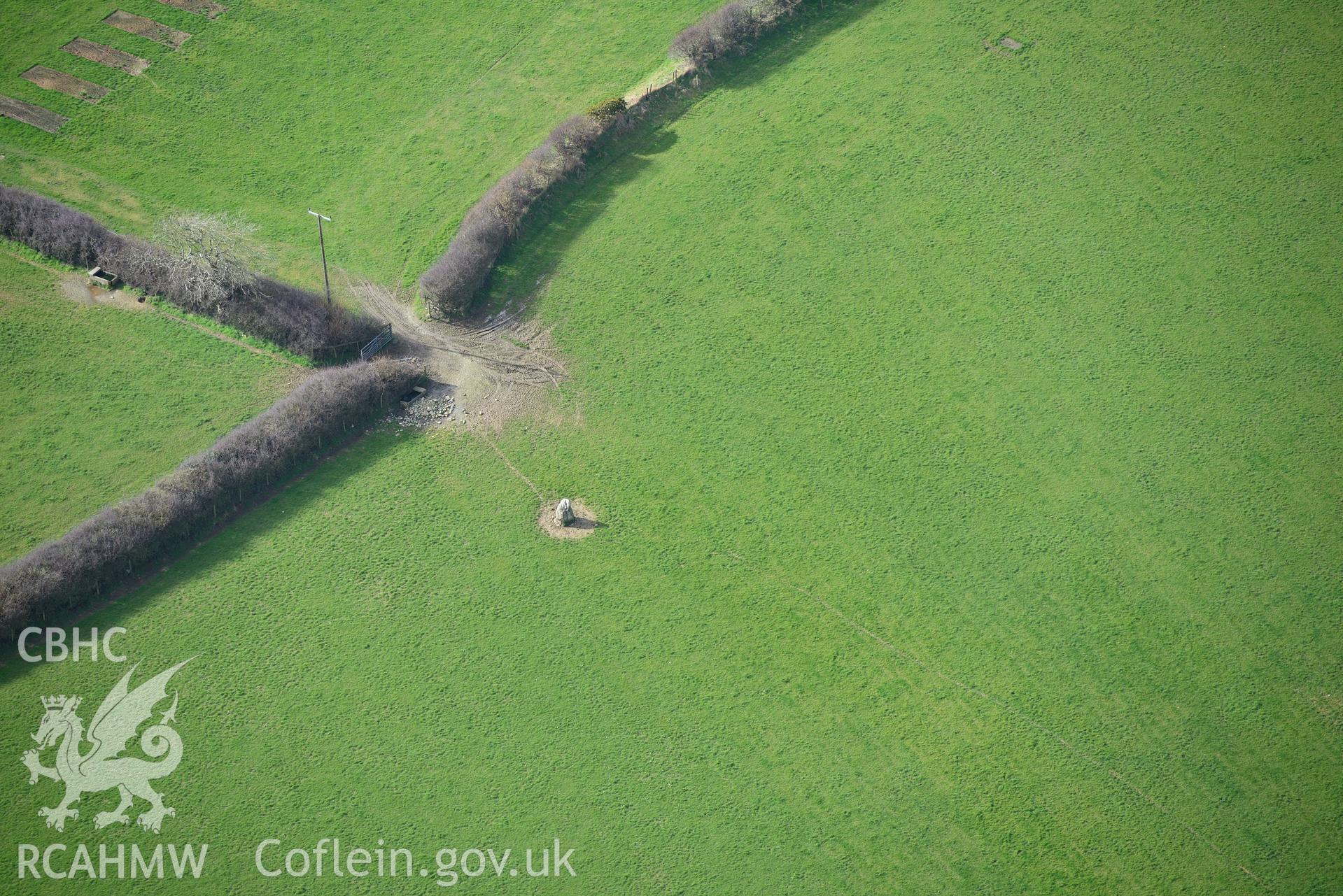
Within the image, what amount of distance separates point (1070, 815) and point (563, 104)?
157 ft

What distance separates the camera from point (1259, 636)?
44.4m

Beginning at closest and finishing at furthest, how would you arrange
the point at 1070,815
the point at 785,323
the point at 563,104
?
the point at 1070,815, the point at 785,323, the point at 563,104

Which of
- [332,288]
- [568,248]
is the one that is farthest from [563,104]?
[332,288]

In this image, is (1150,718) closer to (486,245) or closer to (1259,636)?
(1259,636)

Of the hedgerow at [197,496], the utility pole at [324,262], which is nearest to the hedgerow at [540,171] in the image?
the utility pole at [324,262]

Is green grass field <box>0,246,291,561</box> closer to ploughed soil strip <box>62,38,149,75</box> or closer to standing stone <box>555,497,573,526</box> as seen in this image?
standing stone <box>555,497,573,526</box>

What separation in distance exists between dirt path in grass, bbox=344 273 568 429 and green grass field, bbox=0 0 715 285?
2796 mm

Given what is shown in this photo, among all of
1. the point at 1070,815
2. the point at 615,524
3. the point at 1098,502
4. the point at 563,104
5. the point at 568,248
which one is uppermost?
the point at 563,104

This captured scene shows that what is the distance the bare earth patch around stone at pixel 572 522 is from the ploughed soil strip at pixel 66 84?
4010 centimetres

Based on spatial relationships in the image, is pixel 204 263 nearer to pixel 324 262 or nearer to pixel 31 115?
pixel 324 262

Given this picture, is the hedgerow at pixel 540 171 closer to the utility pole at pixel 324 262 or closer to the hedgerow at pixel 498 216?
the hedgerow at pixel 498 216

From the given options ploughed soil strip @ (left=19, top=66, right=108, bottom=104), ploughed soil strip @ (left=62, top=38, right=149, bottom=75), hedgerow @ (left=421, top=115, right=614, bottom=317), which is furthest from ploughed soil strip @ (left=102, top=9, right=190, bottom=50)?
hedgerow @ (left=421, top=115, right=614, bottom=317)

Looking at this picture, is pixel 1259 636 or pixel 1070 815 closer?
pixel 1070 815

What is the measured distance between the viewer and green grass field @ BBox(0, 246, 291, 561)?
154 feet
